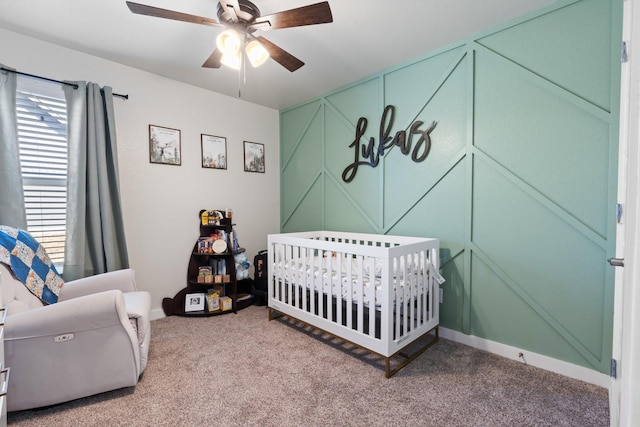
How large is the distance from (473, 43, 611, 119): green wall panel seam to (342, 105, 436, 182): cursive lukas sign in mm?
571

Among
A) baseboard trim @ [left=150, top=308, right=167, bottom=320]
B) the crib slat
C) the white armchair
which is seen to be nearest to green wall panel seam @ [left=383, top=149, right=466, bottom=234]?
the crib slat

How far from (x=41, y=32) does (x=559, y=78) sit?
3.56m

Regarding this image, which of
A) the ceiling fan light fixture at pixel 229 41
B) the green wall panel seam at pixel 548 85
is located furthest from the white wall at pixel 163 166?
the green wall panel seam at pixel 548 85

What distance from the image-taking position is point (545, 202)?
5.95ft

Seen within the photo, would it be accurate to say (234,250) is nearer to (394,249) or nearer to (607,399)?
(394,249)

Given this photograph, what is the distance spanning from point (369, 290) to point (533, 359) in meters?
1.19

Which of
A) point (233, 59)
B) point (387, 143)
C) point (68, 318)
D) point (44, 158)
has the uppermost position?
point (233, 59)

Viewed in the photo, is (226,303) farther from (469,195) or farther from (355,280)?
(469,195)

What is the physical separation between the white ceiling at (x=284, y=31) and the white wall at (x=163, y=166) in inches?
5.2

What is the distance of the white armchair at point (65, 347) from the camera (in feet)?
4.55

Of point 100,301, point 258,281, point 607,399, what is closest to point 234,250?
point 258,281

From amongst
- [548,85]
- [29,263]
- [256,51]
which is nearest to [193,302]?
[29,263]

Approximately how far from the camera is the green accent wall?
1.65 metres

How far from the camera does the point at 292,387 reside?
1642mm
